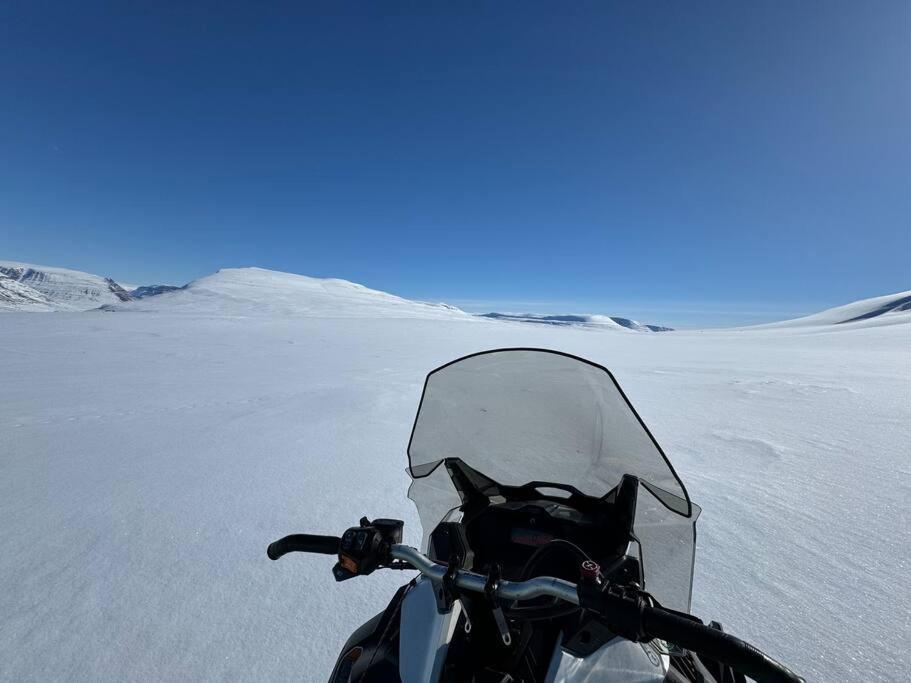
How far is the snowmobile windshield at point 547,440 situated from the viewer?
131 centimetres

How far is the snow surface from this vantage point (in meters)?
1.90

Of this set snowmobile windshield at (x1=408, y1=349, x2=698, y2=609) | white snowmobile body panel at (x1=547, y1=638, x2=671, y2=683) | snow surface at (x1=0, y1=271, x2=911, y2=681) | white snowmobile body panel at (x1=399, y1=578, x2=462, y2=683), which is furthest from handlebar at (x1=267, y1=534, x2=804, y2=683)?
snow surface at (x1=0, y1=271, x2=911, y2=681)

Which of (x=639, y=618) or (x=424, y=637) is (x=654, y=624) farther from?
(x=424, y=637)

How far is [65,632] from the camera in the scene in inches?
75.5

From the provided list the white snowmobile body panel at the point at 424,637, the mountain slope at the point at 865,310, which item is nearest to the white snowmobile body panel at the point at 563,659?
the white snowmobile body panel at the point at 424,637

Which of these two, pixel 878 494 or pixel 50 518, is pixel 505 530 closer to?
pixel 50 518

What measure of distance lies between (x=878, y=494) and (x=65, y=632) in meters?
5.64

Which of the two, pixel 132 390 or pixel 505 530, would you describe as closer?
pixel 505 530

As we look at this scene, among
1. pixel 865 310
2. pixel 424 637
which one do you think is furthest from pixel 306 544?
pixel 865 310

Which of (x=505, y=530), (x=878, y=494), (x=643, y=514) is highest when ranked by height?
(x=643, y=514)

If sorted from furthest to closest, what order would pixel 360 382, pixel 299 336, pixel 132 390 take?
pixel 299 336, pixel 360 382, pixel 132 390

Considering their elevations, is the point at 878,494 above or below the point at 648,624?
below

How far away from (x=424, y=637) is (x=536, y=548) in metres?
0.47

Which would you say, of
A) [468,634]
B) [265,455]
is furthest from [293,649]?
→ [265,455]
